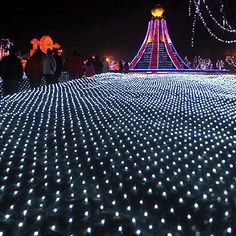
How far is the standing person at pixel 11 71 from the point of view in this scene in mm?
6746

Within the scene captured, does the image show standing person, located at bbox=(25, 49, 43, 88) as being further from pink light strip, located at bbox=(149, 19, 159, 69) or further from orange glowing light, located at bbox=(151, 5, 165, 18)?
pink light strip, located at bbox=(149, 19, 159, 69)

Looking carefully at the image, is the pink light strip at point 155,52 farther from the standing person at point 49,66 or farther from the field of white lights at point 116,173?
the field of white lights at point 116,173

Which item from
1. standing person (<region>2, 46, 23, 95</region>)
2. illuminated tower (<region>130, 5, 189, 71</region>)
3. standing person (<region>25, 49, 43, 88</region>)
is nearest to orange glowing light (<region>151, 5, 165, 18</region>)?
illuminated tower (<region>130, 5, 189, 71</region>)

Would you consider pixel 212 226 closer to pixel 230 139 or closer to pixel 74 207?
pixel 74 207

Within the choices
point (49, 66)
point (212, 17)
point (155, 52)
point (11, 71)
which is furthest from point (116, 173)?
point (155, 52)

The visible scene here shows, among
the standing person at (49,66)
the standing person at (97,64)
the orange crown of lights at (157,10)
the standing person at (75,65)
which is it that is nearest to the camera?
the standing person at (49,66)

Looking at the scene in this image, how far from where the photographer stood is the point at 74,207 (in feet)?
5.15

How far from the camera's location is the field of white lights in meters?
1.50

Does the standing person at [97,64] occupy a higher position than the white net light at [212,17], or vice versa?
the white net light at [212,17]

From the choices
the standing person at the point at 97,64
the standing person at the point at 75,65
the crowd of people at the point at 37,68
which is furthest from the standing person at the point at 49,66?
the standing person at the point at 97,64

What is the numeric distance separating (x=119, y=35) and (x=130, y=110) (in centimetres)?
3846

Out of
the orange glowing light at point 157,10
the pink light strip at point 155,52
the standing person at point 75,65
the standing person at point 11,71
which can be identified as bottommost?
the pink light strip at point 155,52

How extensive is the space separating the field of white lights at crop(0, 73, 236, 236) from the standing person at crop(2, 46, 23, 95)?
3772 millimetres

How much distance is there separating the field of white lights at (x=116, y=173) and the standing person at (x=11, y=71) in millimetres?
3772
